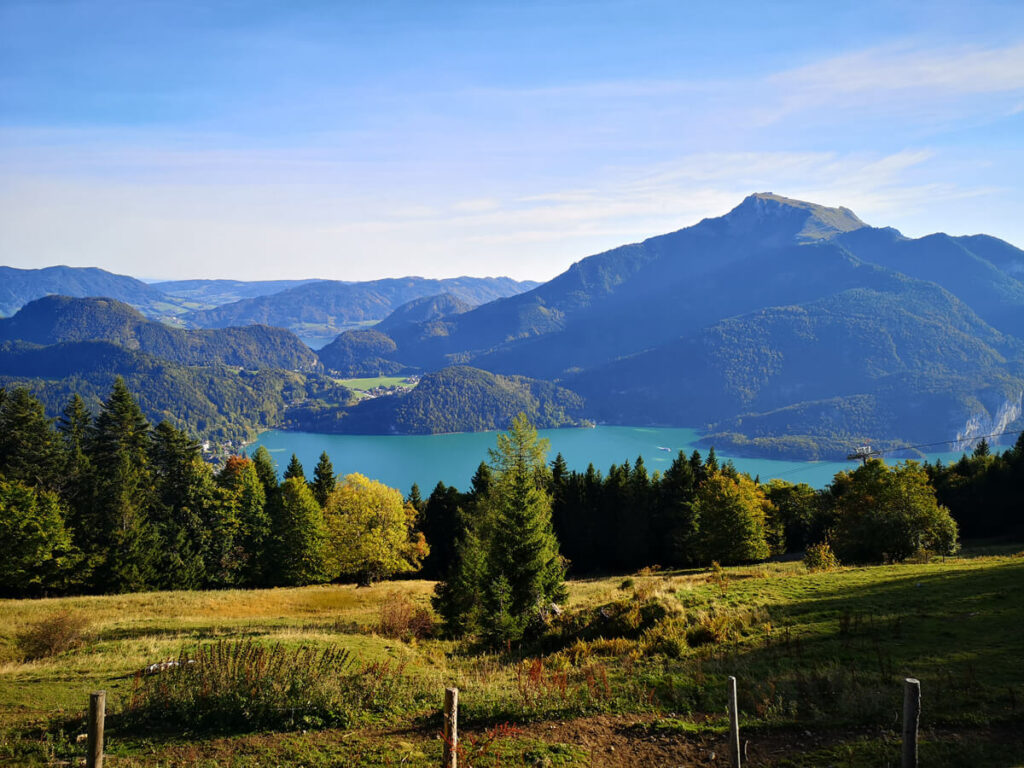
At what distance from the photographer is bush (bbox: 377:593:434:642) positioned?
18797mm

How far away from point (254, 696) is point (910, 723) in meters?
9.89

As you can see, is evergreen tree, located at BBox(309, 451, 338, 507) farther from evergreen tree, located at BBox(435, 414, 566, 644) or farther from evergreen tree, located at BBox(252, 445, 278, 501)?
evergreen tree, located at BBox(435, 414, 566, 644)

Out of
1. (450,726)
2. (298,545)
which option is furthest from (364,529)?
(450,726)

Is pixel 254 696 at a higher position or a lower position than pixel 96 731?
lower

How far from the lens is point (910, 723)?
6.05 metres

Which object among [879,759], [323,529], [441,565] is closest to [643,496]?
[441,565]

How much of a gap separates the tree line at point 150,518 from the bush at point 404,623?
19.0m

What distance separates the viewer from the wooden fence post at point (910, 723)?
582 centimetres

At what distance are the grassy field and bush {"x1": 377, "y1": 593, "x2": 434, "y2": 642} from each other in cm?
72

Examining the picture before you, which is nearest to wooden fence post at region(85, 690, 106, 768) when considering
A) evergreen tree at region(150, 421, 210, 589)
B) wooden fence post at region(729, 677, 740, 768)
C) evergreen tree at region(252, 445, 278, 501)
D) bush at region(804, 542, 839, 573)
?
wooden fence post at region(729, 677, 740, 768)

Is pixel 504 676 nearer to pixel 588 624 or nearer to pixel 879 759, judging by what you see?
pixel 588 624

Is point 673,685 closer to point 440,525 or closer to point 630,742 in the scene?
point 630,742

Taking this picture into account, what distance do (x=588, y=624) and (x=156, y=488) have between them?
133 ft

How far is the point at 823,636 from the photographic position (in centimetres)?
1332
